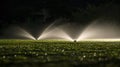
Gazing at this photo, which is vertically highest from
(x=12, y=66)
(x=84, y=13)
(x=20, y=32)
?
(x=84, y=13)

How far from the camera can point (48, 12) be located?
458 ft

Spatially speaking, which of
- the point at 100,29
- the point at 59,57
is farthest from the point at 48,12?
the point at 59,57

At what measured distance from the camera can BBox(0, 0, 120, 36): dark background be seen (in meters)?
127

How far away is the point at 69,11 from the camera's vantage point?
141 m

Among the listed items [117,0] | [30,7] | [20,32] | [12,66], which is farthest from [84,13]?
[12,66]

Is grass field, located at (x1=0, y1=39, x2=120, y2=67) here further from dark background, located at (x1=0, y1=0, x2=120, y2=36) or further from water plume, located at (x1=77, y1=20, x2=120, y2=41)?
dark background, located at (x1=0, y1=0, x2=120, y2=36)

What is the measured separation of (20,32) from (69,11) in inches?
1130

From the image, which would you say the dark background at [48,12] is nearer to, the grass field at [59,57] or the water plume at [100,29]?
the water plume at [100,29]

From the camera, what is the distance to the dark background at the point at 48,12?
127 meters

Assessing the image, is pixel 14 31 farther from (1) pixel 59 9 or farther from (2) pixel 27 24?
(1) pixel 59 9

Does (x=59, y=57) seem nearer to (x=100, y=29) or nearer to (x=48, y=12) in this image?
(x=100, y=29)

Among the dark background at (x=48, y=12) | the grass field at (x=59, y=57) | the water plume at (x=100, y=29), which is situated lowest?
the grass field at (x=59, y=57)

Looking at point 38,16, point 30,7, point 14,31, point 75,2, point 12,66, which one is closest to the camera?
point 12,66

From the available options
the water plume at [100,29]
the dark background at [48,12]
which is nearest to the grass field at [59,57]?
the water plume at [100,29]
